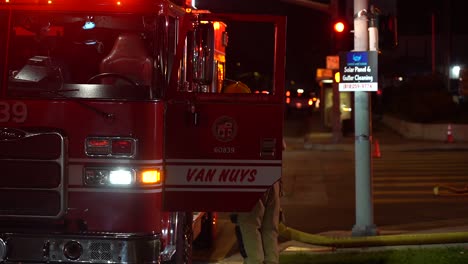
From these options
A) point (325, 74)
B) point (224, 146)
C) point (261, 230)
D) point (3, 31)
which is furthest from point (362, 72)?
point (325, 74)

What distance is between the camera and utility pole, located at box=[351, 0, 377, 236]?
32.5 feet

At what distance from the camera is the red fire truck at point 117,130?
6008 millimetres

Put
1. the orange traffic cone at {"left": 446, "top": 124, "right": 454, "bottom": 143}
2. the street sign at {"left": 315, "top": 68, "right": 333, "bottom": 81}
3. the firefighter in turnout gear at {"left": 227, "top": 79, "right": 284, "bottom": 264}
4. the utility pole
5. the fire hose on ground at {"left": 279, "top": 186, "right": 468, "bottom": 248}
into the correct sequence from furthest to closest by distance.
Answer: the street sign at {"left": 315, "top": 68, "right": 333, "bottom": 81} → the orange traffic cone at {"left": 446, "top": 124, "right": 454, "bottom": 143} → the utility pole → the fire hose on ground at {"left": 279, "top": 186, "right": 468, "bottom": 248} → the firefighter in turnout gear at {"left": 227, "top": 79, "right": 284, "bottom": 264}

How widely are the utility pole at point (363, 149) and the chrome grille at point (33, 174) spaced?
494 centimetres

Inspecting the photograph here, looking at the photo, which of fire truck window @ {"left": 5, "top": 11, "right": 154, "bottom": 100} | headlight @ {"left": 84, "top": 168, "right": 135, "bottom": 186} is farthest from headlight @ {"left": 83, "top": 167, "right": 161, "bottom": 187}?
fire truck window @ {"left": 5, "top": 11, "right": 154, "bottom": 100}

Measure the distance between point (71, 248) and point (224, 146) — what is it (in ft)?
5.14

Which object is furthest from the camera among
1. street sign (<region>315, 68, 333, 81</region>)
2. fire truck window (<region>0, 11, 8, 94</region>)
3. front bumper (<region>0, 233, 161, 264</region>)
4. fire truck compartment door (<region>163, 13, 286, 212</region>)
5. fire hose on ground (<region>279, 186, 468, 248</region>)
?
street sign (<region>315, 68, 333, 81</region>)

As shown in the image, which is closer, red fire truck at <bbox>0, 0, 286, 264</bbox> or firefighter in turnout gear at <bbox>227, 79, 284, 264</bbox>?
red fire truck at <bbox>0, 0, 286, 264</bbox>

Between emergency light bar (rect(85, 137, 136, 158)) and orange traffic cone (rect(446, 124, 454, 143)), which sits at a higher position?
emergency light bar (rect(85, 137, 136, 158))

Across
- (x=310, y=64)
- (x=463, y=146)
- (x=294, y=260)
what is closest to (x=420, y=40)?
(x=310, y=64)

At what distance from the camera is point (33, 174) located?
6055mm

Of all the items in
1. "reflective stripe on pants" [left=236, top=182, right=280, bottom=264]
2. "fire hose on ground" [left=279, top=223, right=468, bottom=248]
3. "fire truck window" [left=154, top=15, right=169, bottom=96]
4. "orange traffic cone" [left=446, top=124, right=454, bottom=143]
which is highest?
"fire truck window" [left=154, top=15, right=169, bottom=96]

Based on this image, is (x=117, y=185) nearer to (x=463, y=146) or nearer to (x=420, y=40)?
(x=463, y=146)

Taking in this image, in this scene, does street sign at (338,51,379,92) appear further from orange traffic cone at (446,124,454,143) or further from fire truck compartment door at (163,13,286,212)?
orange traffic cone at (446,124,454,143)
